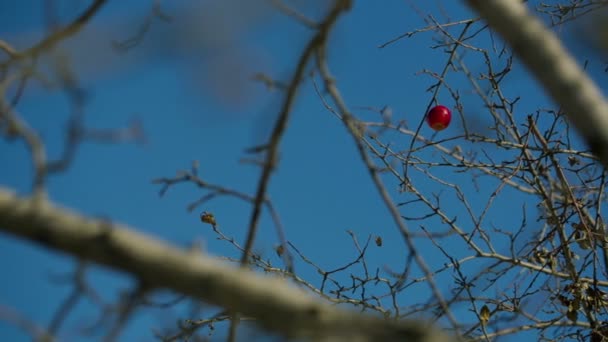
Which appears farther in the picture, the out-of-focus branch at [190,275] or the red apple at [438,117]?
the red apple at [438,117]

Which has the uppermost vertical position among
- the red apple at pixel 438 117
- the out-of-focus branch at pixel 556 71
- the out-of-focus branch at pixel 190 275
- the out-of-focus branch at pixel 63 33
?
the red apple at pixel 438 117

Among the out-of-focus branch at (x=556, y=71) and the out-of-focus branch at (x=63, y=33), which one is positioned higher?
the out-of-focus branch at (x=63, y=33)

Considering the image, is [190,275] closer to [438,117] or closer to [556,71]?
[556,71]

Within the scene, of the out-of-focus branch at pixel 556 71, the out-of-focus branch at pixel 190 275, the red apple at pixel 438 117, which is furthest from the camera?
the red apple at pixel 438 117

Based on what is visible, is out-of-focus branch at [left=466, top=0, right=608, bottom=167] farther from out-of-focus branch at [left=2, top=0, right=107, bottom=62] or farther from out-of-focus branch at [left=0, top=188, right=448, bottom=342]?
out-of-focus branch at [left=2, top=0, right=107, bottom=62]

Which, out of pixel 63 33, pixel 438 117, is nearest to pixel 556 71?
pixel 63 33

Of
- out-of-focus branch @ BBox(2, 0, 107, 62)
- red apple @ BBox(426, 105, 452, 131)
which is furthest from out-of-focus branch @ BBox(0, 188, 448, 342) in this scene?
red apple @ BBox(426, 105, 452, 131)

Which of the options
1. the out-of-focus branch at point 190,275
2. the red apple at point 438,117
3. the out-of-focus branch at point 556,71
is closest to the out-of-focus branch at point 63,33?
the out-of-focus branch at point 190,275

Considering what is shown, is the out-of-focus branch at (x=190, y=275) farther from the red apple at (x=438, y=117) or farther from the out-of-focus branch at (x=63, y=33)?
the red apple at (x=438, y=117)
